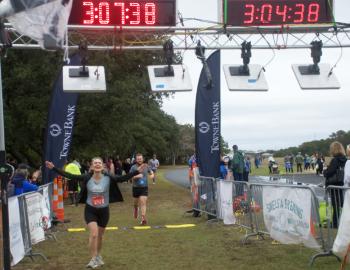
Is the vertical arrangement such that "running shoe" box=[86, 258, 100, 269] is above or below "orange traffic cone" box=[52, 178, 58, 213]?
below

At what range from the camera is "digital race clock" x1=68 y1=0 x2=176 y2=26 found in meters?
11.2

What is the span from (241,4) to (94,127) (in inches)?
591

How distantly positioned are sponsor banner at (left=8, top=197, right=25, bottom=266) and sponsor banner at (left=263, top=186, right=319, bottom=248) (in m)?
4.22

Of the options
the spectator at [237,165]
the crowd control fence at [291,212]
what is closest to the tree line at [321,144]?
the spectator at [237,165]

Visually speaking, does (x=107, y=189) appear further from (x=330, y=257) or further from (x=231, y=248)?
(x=330, y=257)

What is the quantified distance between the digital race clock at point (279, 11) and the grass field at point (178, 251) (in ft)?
14.8

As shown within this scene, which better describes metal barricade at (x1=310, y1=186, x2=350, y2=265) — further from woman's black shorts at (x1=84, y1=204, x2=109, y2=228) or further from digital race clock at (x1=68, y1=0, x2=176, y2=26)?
digital race clock at (x1=68, y1=0, x2=176, y2=26)

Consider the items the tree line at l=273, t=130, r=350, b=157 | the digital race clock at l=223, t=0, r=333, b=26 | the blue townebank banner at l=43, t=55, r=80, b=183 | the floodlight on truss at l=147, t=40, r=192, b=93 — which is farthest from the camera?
the tree line at l=273, t=130, r=350, b=157

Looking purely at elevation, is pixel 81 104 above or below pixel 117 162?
above

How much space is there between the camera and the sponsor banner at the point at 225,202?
12.4 m

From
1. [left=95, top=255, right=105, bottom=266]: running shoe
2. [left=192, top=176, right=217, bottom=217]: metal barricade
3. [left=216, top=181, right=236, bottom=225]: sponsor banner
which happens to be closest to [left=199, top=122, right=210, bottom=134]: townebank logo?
[left=192, top=176, right=217, bottom=217]: metal barricade

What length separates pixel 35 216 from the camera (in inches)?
402

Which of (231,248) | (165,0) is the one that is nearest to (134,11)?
(165,0)

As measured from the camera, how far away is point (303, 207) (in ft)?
28.1
